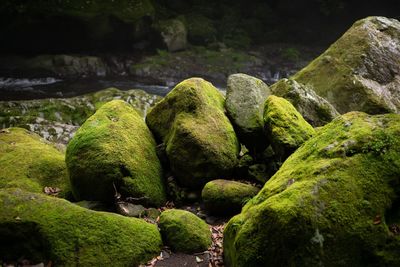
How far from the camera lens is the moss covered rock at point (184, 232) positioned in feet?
21.4

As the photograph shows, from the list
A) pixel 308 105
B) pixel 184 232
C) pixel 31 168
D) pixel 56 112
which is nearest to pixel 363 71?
pixel 308 105

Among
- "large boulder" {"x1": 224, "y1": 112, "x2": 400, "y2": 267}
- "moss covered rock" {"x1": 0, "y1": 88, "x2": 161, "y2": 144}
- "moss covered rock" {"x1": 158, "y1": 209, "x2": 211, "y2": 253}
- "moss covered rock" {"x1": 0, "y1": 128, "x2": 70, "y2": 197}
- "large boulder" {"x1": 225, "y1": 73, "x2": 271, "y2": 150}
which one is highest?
"large boulder" {"x1": 224, "y1": 112, "x2": 400, "y2": 267}

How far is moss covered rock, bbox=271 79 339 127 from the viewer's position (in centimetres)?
970

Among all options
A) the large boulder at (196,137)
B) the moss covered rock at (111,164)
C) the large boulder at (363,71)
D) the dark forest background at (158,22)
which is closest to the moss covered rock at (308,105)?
the large boulder at (363,71)

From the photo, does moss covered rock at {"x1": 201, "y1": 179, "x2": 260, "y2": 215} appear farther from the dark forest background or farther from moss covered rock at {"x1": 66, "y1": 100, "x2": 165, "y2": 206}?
the dark forest background

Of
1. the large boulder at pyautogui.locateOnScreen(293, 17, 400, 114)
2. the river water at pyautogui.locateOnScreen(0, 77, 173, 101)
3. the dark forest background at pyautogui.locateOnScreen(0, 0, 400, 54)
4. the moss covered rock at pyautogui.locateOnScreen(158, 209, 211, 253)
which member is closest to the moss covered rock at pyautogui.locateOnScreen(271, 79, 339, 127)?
the large boulder at pyautogui.locateOnScreen(293, 17, 400, 114)

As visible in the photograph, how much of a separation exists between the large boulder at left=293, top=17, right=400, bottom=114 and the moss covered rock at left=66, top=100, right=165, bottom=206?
237 inches

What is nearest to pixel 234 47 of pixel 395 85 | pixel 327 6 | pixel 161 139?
pixel 327 6

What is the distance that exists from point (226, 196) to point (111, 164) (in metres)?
2.38

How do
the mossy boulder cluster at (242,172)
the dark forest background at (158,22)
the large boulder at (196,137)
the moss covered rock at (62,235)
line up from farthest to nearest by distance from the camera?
the dark forest background at (158,22), the large boulder at (196,137), the moss covered rock at (62,235), the mossy boulder cluster at (242,172)

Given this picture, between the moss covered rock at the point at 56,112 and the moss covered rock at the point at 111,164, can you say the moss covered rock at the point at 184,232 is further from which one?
the moss covered rock at the point at 56,112

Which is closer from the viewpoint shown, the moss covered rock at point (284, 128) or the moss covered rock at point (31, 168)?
the moss covered rock at point (284, 128)

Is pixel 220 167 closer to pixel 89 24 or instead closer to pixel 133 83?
pixel 133 83

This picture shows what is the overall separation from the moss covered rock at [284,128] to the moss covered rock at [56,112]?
7.62 meters
